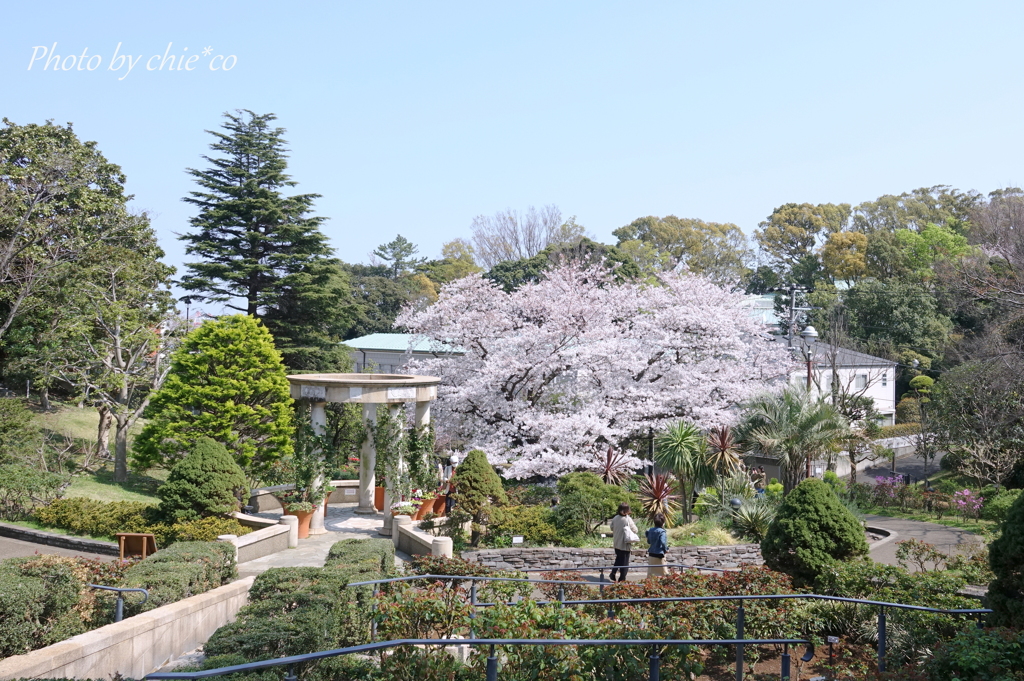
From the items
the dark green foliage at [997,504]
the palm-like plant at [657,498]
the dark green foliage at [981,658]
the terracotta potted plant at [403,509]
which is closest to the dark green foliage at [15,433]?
the terracotta potted plant at [403,509]

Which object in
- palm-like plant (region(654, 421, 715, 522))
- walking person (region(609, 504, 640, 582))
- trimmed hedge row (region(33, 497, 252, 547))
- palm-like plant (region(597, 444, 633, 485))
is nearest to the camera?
walking person (region(609, 504, 640, 582))

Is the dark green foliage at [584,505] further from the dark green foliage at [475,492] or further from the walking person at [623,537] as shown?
the walking person at [623,537]

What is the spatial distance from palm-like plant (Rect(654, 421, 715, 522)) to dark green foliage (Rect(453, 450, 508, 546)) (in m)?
5.29

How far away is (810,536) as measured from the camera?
1132cm

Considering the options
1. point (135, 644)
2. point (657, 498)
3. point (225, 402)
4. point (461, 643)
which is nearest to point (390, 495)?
point (657, 498)

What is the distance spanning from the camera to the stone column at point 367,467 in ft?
63.7

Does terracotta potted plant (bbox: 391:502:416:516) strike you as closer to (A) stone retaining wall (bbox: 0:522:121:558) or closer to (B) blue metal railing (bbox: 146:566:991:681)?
(A) stone retaining wall (bbox: 0:522:121:558)

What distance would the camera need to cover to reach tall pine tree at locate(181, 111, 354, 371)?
39.8 meters

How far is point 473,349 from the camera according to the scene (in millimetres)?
27125

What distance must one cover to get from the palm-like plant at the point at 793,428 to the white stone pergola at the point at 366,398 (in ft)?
27.5

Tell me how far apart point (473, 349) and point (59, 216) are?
1419 centimetres

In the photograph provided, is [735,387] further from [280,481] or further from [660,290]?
[280,481]

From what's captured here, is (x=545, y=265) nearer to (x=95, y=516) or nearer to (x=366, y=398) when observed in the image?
(x=366, y=398)

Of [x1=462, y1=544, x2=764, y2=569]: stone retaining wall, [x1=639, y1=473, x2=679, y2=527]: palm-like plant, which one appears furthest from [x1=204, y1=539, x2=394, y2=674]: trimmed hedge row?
[x1=639, y1=473, x2=679, y2=527]: palm-like plant
